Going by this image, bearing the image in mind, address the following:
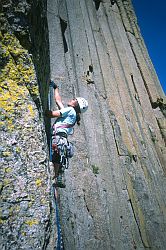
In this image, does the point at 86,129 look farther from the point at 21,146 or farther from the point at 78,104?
the point at 21,146

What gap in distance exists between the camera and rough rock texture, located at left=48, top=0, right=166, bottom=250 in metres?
6.94

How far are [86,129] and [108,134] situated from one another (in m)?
1.45

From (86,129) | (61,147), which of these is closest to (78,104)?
(61,147)

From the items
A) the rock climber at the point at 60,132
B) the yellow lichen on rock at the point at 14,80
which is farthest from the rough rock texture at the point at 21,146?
the rock climber at the point at 60,132

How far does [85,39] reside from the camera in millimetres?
12086

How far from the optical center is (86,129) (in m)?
8.67

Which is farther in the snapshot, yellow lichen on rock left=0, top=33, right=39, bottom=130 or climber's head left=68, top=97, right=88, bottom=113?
climber's head left=68, top=97, right=88, bottom=113

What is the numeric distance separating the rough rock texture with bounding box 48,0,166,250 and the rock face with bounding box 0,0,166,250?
38mm

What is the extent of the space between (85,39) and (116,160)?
6.64 m

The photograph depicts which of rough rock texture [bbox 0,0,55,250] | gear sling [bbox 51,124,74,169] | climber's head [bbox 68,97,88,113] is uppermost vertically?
climber's head [bbox 68,97,88,113]

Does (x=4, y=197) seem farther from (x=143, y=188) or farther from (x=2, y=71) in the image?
(x=143, y=188)

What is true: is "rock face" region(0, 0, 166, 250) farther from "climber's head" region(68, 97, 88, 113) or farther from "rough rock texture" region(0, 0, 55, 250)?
"climber's head" region(68, 97, 88, 113)

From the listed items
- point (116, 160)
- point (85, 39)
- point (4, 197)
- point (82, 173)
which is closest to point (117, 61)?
point (85, 39)

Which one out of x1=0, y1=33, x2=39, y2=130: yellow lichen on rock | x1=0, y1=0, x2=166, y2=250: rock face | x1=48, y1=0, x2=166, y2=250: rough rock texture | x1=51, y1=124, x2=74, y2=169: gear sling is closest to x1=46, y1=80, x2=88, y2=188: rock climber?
x1=51, y1=124, x2=74, y2=169: gear sling
